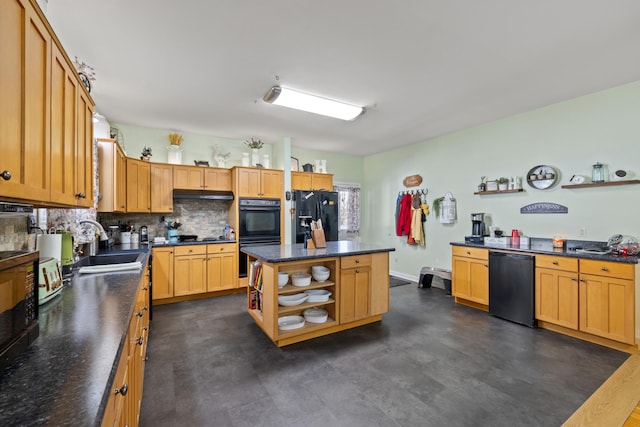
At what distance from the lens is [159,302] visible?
4.20 m

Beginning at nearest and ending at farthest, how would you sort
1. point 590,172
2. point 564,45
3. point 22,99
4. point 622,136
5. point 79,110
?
point 22,99
point 79,110
point 564,45
point 622,136
point 590,172

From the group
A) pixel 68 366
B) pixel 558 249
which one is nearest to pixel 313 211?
pixel 558 249

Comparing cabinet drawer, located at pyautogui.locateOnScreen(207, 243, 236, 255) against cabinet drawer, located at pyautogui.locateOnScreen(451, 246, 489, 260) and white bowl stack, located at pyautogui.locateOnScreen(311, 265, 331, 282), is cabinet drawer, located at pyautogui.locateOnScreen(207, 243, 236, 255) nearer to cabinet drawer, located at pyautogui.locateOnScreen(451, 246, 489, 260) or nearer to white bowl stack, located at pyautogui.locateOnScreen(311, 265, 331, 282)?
white bowl stack, located at pyautogui.locateOnScreen(311, 265, 331, 282)

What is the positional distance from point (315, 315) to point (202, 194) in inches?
111

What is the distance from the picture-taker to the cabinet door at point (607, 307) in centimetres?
266

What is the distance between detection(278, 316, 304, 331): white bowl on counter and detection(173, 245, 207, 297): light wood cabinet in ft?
6.32

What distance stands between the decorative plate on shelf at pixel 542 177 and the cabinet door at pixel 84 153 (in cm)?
481

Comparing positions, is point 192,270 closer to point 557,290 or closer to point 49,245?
point 49,245

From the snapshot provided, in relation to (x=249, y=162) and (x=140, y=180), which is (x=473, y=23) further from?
(x=140, y=180)

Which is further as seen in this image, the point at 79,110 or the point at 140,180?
the point at 140,180

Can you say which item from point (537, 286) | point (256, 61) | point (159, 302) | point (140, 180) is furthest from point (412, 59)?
point (159, 302)

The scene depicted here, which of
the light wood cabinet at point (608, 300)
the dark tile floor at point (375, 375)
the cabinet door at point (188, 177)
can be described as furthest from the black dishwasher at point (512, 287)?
the cabinet door at point (188, 177)

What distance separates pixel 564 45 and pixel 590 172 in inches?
70.4

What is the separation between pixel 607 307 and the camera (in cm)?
279
